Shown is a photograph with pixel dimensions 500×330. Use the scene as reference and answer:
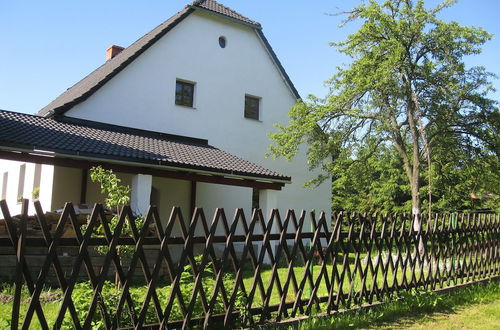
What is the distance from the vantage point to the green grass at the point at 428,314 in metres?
5.38

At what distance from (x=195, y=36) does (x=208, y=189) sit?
17.4 ft

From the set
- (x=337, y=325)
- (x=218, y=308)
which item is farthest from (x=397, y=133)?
(x=218, y=308)

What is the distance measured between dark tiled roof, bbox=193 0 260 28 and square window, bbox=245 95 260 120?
2786 mm

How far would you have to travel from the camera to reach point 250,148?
16531 mm

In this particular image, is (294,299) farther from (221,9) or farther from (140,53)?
(221,9)

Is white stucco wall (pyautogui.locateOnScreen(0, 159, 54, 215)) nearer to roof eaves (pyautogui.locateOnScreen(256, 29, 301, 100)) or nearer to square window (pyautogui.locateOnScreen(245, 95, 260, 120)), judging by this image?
square window (pyautogui.locateOnScreen(245, 95, 260, 120))

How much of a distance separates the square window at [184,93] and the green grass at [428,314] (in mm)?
10511

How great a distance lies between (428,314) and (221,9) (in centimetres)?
1349

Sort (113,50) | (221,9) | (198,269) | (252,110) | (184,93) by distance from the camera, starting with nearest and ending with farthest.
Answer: (198,269), (184,93), (221,9), (252,110), (113,50)

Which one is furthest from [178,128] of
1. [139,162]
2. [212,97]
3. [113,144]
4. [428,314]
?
[428,314]

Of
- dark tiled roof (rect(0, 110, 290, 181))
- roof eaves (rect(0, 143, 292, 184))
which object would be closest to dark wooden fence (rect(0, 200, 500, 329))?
roof eaves (rect(0, 143, 292, 184))

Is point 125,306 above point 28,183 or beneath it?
beneath

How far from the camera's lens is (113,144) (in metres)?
11.1

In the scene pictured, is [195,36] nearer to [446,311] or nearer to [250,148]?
[250,148]
